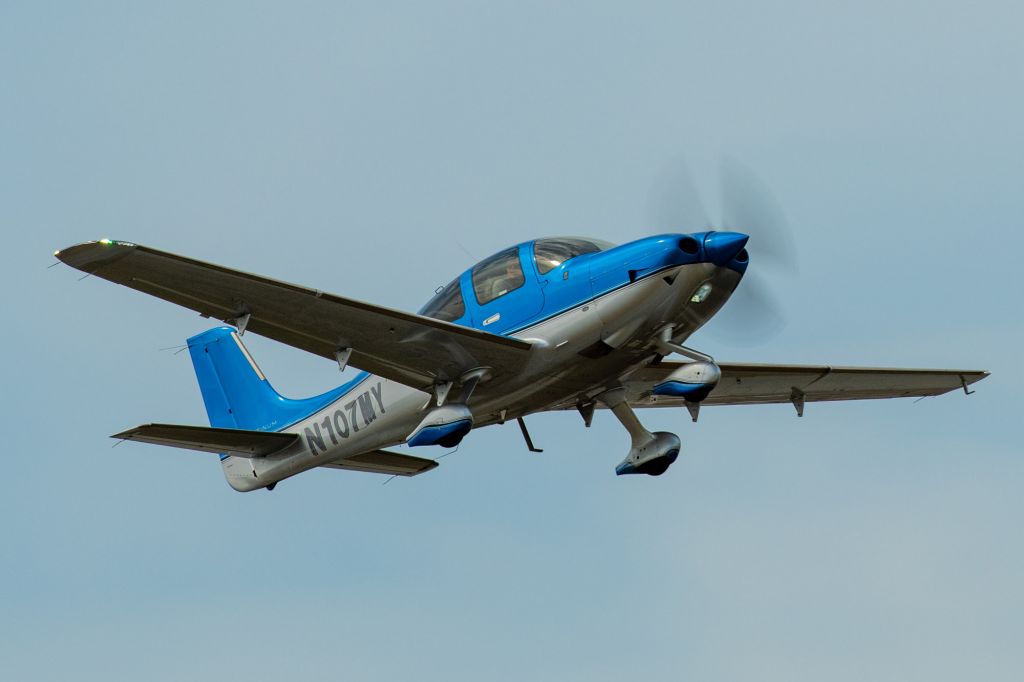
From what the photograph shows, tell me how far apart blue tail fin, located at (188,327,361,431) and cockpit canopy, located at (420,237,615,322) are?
426 centimetres

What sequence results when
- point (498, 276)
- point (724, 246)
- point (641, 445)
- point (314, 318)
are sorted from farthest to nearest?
point (641, 445) < point (498, 276) < point (314, 318) < point (724, 246)

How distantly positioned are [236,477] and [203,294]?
650cm

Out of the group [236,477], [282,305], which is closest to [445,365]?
[282,305]

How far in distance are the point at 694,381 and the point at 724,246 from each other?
1726mm

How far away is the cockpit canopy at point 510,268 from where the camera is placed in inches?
750

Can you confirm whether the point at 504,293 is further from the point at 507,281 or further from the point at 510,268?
the point at 510,268

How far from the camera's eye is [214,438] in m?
21.4

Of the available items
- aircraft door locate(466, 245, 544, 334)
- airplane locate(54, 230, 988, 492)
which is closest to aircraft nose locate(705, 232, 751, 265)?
airplane locate(54, 230, 988, 492)

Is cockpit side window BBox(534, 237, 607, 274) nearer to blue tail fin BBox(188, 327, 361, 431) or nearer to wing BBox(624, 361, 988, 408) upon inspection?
wing BBox(624, 361, 988, 408)

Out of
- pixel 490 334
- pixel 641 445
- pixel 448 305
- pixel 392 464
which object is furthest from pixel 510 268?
pixel 392 464

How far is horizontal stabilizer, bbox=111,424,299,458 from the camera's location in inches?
800

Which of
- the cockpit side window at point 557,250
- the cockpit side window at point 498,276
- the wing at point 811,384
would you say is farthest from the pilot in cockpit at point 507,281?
the wing at point 811,384

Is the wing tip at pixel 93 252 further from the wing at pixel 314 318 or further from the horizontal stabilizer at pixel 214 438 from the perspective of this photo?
the horizontal stabilizer at pixel 214 438

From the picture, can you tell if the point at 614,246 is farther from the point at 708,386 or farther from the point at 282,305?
the point at 282,305
